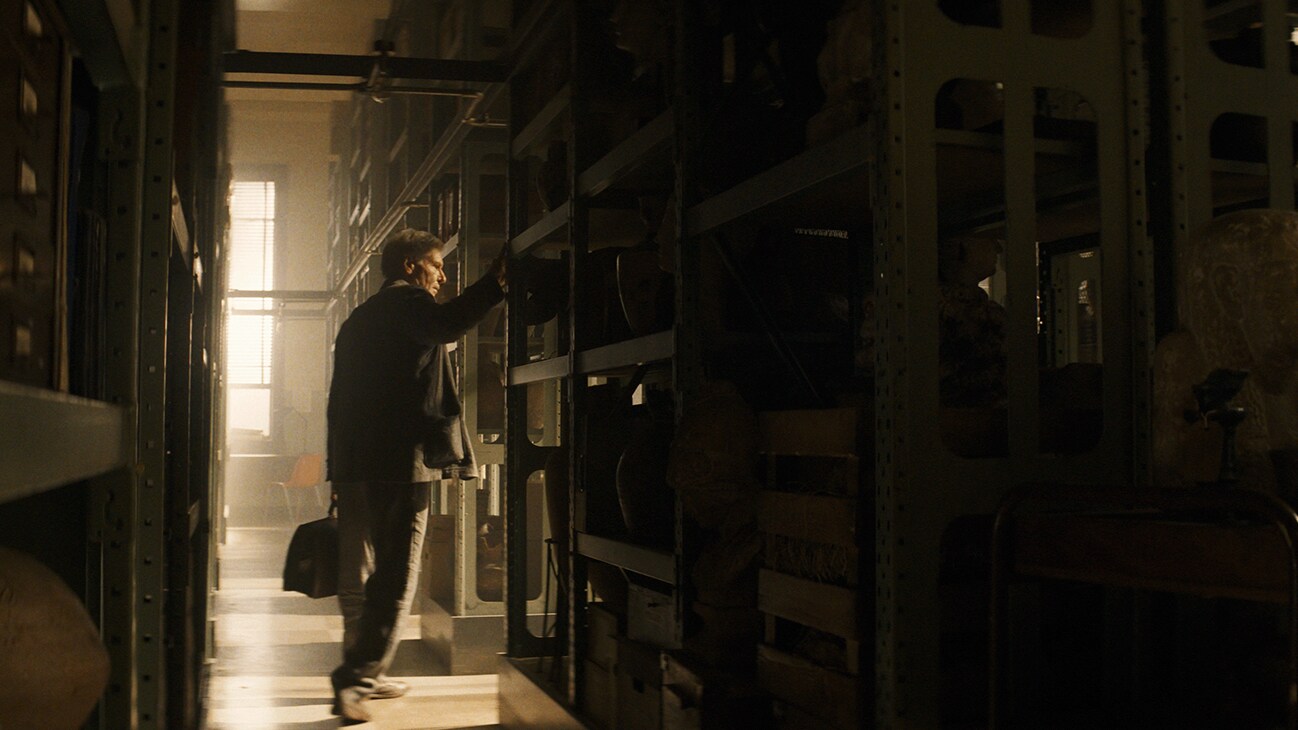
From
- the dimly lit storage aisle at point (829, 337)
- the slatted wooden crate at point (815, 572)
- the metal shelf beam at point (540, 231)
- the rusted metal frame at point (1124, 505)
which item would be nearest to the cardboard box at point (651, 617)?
the dimly lit storage aisle at point (829, 337)

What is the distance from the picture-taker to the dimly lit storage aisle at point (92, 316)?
1022 mm

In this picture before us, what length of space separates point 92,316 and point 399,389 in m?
3.04

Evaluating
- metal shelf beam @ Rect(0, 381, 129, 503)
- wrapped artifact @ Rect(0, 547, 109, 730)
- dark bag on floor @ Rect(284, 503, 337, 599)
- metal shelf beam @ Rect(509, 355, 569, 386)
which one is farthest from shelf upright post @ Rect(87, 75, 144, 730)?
dark bag on floor @ Rect(284, 503, 337, 599)

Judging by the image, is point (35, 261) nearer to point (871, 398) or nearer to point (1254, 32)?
point (871, 398)

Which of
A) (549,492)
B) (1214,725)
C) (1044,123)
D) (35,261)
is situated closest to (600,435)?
(549,492)

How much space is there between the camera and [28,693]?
1.09 meters

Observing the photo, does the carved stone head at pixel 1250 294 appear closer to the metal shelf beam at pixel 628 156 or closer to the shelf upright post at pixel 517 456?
the metal shelf beam at pixel 628 156

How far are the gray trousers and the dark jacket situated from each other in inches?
3.2

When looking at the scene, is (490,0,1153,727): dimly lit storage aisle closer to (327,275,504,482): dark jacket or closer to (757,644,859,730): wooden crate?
(757,644,859,730): wooden crate

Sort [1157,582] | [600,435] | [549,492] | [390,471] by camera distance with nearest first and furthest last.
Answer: [1157,582], [600,435], [549,492], [390,471]

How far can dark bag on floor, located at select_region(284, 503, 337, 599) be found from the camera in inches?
177

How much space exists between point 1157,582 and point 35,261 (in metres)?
1.41

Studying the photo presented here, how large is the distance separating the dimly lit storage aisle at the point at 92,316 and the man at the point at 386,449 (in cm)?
255

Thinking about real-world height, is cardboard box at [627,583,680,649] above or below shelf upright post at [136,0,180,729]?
below
